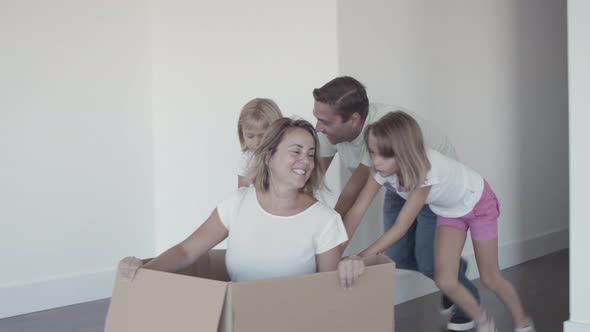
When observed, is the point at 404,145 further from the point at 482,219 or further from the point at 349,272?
the point at 349,272

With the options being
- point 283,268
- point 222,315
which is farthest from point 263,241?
point 222,315

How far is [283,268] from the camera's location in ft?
5.91

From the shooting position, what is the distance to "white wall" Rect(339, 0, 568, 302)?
332 cm

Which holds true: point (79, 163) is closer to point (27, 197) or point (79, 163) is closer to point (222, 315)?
point (27, 197)

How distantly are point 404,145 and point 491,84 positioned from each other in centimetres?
217

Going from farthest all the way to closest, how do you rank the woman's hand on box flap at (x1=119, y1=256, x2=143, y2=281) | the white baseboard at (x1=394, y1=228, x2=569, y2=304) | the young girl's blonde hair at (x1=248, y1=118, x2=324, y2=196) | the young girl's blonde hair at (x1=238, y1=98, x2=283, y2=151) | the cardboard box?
the white baseboard at (x1=394, y1=228, x2=569, y2=304), the young girl's blonde hair at (x1=238, y1=98, x2=283, y2=151), the young girl's blonde hair at (x1=248, y1=118, x2=324, y2=196), the woman's hand on box flap at (x1=119, y1=256, x2=143, y2=281), the cardboard box

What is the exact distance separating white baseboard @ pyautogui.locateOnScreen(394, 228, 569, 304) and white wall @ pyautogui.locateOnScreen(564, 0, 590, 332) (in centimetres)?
92

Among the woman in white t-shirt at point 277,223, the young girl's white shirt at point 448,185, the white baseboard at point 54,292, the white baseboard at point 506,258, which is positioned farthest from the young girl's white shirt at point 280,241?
the white baseboard at point 54,292

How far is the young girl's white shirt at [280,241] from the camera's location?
5.93 ft

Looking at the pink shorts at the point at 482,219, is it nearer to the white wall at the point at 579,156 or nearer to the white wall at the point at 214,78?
the white wall at the point at 579,156

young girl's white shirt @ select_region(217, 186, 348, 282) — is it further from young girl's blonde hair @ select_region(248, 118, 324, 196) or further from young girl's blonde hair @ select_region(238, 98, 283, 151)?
young girl's blonde hair @ select_region(238, 98, 283, 151)

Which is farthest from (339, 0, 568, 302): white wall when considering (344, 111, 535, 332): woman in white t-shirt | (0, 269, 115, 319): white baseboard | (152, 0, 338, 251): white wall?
(0, 269, 115, 319): white baseboard

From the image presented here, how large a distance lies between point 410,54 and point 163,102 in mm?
1379

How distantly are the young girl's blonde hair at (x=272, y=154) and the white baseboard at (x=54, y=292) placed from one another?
1.95 metres
